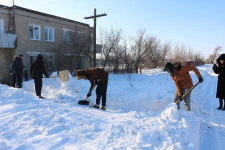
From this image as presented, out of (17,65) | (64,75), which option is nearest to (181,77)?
(64,75)

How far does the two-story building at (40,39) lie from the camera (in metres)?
15.4

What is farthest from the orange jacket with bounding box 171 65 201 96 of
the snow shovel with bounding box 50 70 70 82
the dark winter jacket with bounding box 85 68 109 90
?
the snow shovel with bounding box 50 70 70 82

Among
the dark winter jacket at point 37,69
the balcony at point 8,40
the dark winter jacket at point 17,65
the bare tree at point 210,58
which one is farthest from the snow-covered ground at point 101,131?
the bare tree at point 210,58

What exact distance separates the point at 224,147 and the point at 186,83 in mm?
1879

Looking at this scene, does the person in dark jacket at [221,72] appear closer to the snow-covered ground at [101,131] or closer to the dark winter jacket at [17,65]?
the snow-covered ground at [101,131]

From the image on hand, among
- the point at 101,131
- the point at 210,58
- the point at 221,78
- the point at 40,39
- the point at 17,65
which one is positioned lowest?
the point at 101,131

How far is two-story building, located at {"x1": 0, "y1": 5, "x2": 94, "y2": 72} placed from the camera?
50.6 ft

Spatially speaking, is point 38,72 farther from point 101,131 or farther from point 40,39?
point 40,39

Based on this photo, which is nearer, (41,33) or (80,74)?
(80,74)

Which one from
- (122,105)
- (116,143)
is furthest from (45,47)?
(116,143)

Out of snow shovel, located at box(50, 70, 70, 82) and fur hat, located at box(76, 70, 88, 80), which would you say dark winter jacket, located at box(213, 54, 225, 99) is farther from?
snow shovel, located at box(50, 70, 70, 82)

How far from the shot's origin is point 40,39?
58.8 ft

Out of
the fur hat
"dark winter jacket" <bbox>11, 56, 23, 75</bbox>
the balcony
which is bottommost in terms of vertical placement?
the fur hat

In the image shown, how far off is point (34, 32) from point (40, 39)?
2.79 feet
